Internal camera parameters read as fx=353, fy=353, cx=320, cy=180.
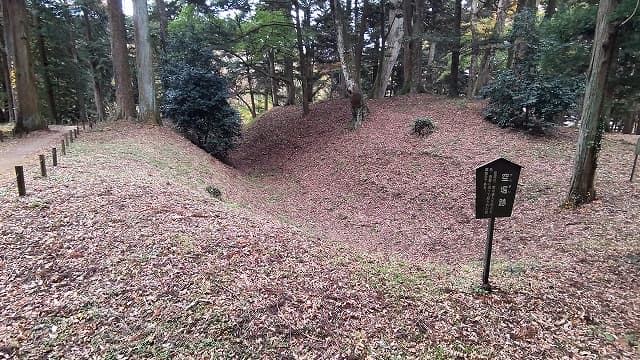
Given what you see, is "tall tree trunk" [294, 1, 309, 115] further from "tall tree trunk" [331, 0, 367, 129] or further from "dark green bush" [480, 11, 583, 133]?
"dark green bush" [480, 11, 583, 133]

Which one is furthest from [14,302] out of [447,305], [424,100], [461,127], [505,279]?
[424,100]

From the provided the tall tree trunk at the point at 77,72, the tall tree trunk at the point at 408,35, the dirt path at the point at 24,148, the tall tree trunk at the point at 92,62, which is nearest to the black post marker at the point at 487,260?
the dirt path at the point at 24,148

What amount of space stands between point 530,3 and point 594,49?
31.0 feet

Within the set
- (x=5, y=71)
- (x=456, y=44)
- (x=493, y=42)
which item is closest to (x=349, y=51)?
(x=456, y=44)

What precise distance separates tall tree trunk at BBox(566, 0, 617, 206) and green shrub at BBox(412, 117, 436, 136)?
233 inches

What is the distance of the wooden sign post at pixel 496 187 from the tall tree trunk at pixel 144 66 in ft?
45.4

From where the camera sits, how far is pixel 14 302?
3.53 m

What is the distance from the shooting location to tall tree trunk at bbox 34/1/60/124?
19672 millimetres

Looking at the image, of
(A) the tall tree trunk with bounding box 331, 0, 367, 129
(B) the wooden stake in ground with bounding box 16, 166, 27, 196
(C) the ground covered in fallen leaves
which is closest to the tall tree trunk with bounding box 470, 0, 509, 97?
(A) the tall tree trunk with bounding box 331, 0, 367, 129

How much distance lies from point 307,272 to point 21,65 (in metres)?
15.6

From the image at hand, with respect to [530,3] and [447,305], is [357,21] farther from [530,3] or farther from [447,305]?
[447,305]

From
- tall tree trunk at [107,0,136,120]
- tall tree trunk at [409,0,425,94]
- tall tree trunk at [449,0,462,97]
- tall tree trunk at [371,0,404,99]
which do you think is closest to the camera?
tall tree trunk at [107,0,136,120]

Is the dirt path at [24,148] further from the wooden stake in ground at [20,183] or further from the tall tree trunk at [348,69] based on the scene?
the tall tree trunk at [348,69]

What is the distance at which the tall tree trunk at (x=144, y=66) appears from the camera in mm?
13570
